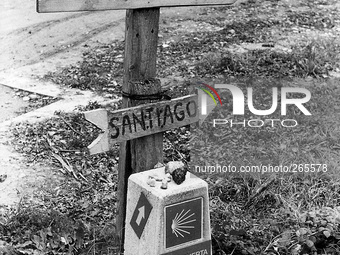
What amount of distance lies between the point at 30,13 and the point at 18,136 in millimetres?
4190

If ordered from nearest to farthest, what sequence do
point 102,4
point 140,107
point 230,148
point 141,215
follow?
point 102,4
point 141,215
point 140,107
point 230,148

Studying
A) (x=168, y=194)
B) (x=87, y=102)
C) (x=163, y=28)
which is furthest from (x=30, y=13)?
(x=168, y=194)

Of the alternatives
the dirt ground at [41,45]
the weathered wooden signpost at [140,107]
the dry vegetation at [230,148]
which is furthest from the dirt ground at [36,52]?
the weathered wooden signpost at [140,107]

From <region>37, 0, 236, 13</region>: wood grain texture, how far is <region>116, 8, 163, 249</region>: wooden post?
78 millimetres

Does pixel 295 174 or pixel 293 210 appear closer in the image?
pixel 293 210

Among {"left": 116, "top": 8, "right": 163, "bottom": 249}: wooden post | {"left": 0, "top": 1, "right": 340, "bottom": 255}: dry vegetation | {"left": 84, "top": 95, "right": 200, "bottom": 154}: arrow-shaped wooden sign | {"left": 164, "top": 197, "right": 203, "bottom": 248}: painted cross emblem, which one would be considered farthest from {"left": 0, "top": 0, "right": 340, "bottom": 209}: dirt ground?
{"left": 164, "top": 197, "right": 203, "bottom": 248}: painted cross emblem

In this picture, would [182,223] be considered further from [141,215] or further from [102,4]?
[102,4]

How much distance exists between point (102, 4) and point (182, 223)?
1259 mm

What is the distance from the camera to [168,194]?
329 centimetres

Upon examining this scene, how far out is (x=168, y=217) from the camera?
330cm

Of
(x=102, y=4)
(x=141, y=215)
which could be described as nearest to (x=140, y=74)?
(x=102, y=4)

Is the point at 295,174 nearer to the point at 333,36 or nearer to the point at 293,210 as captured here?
the point at 293,210

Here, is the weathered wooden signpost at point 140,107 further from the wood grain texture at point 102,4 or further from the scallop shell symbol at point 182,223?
the scallop shell symbol at point 182,223

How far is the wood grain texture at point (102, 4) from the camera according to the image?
3.10 metres
